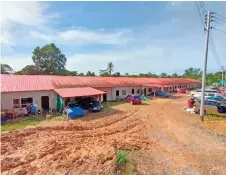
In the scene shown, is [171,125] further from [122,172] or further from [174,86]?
[174,86]

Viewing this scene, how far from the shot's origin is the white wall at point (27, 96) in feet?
64.9

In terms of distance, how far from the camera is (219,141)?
42.7ft

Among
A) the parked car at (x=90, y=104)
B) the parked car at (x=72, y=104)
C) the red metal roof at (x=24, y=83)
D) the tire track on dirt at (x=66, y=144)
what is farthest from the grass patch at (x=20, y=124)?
the parked car at (x=90, y=104)

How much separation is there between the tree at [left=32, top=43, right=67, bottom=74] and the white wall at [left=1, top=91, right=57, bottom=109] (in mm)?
34965

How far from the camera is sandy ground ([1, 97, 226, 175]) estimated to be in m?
9.43

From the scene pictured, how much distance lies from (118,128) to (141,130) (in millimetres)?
2027

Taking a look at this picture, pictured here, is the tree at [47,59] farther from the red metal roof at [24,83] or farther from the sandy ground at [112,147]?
the sandy ground at [112,147]

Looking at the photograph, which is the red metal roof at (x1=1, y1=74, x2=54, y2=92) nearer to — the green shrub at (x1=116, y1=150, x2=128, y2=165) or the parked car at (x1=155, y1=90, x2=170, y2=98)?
the green shrub at (x1=116, y1=150, x2=128, y2=165)

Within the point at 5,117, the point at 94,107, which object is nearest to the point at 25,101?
the point at 5,117

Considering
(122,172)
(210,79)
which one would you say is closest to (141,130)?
(122,172)

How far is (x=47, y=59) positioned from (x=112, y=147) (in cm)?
5297

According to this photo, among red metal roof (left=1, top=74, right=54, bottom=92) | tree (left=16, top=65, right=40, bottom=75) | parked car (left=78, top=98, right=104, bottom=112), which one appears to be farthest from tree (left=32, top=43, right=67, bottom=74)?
parked car (left=78, top=98, right=104, bottom=112)

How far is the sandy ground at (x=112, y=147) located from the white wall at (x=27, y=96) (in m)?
6.02

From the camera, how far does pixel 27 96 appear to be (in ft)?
69.9
